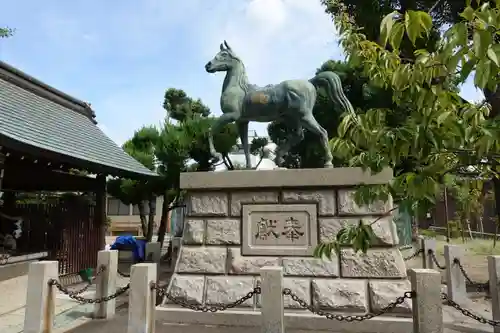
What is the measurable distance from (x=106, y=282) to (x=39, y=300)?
0.98 metres

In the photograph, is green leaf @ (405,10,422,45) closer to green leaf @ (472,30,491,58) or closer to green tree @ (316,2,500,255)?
green tree @ (316,2,500,255)

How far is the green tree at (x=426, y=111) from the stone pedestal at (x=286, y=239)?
8.77 feet

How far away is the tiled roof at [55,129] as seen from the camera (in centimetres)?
725

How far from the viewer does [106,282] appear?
17.4ft

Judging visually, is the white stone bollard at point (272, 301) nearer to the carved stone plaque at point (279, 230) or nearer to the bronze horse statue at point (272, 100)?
the carved stone plaque at point (279, 230)

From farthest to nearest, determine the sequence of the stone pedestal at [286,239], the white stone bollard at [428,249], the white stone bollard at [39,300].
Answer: the white stone bollard at [428,249] < the stone pedestal at [286,239] < the white stone bollard at [39,300]

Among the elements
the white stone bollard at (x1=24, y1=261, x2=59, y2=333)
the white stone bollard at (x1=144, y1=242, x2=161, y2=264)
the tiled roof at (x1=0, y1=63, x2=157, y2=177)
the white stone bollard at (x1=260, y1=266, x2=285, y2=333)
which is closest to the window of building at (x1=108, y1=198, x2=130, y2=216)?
the tiled roof at (x1=0, y1=63, x2=157, y2=177)

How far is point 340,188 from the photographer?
17.2ft

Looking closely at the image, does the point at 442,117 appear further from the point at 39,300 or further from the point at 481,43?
the point at 39,300

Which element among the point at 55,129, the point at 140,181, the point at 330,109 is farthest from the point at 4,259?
the point at 330,109

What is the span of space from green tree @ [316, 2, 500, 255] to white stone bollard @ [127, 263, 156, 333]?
8.56 feet

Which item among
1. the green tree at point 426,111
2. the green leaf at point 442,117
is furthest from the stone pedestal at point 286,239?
the green leaf at point 442,117

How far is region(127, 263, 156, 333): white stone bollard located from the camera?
4.17 metres

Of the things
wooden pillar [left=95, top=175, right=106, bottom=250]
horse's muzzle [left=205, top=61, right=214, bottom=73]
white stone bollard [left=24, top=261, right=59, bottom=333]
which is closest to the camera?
white stone bollard [left=24, top=261, right=59, bottom=333]
